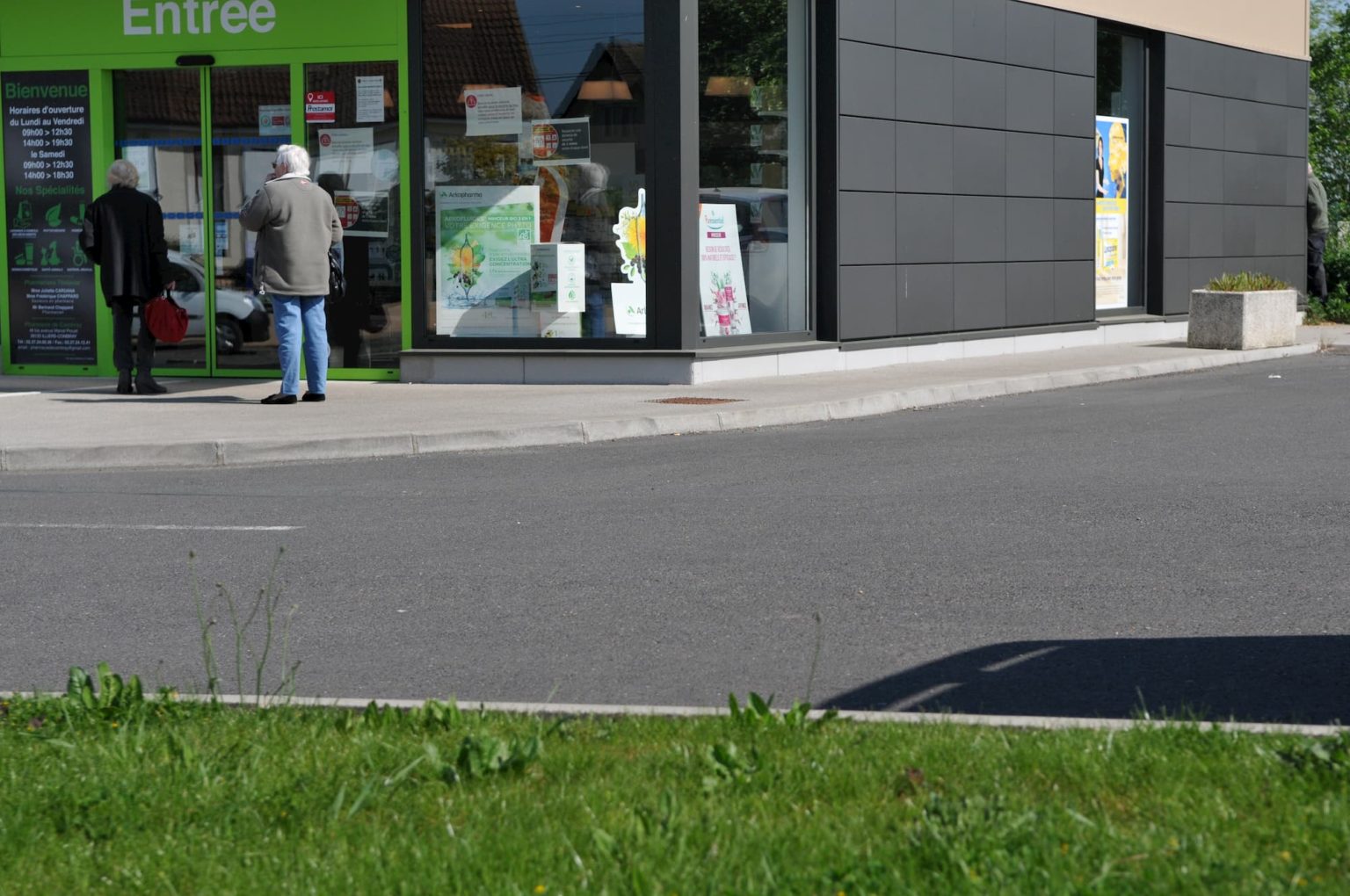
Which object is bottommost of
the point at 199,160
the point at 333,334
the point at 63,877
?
the point at 63,877

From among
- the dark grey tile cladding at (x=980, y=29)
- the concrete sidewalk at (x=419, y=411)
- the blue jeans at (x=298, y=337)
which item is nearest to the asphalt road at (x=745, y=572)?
the concrete sidewalk at (x=419, y=411)

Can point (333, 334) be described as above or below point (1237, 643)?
above

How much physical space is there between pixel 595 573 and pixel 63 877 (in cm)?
393

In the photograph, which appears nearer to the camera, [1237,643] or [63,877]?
[63,877]

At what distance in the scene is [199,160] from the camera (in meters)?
16.6

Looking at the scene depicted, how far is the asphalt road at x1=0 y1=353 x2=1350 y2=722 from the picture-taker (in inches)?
220

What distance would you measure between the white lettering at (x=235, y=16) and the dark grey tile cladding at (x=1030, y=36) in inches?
328

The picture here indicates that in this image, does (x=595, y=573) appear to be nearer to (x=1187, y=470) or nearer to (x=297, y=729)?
(x=297, y=729)

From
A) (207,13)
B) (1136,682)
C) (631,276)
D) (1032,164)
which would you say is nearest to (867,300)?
(631,276)

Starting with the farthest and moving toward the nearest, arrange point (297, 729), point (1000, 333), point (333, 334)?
point (1000, 333) < point (333, 334) < point (297, 729)

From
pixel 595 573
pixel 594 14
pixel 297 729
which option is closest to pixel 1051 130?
pixel 594 14

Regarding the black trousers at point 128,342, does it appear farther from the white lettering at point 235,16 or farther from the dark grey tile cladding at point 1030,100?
the dark grey tile cladding at point 1030,100

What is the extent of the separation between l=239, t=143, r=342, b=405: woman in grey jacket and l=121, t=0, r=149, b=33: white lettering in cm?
328

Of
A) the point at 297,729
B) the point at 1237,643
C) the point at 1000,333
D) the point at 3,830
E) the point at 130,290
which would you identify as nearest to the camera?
the point at 3,830
